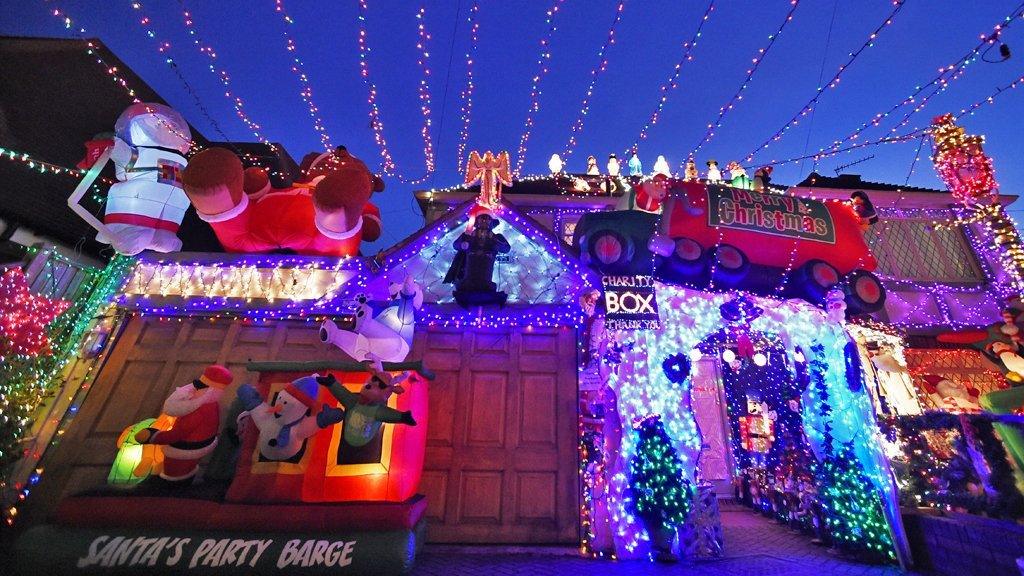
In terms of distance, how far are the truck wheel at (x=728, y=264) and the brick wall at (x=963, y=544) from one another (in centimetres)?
353

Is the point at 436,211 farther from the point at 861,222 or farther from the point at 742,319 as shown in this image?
the point at 861,222

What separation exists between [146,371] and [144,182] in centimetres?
276

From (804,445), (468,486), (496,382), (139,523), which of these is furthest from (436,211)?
(804,445)

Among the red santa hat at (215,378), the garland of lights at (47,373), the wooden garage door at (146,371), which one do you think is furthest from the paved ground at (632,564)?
the garland of lights at (47,373)

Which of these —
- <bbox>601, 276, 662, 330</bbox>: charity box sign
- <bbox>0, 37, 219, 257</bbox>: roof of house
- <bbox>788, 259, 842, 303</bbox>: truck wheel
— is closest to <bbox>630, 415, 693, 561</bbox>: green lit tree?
<bbox>601, 276, 662, 330</bbox>: charity box sign

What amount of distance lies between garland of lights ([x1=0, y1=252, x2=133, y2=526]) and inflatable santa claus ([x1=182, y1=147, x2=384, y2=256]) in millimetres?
1825

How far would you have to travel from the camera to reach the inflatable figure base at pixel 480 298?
227 inches

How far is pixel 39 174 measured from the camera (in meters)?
6.32

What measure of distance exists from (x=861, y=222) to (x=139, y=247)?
12.1 m

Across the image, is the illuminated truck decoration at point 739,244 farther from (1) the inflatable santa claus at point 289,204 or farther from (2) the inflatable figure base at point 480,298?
(1) the inflatable santa claus at point 289,204

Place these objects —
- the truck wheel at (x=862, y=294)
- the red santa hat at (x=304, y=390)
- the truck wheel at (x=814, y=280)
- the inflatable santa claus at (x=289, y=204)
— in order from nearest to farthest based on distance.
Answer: the red santa hat at (x=304, y=390)
the inflatable santa claus at (x=289, y=204)
the truck wheel at (x=814, y=280)
the truck wheel at (x=862, y=294)

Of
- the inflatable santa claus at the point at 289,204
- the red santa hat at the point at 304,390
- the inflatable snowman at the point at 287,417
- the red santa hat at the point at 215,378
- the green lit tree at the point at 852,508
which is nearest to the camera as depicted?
the inflatable snowman at the point at 287,417

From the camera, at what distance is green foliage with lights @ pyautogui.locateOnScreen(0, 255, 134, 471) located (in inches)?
192

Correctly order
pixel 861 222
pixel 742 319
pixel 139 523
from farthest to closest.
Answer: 1. pixel 861 222
2. pixel 742 319
3. pixel 139 523
